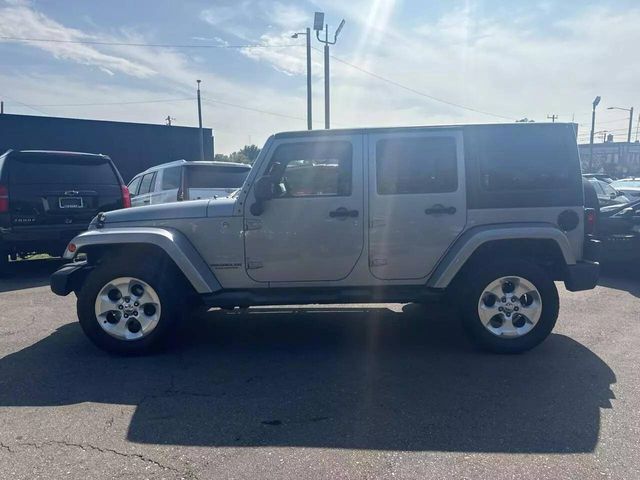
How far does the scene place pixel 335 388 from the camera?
3773mm

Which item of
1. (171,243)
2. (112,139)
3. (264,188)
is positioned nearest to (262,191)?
(264,188)

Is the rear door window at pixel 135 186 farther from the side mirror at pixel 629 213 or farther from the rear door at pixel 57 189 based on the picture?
the side mirror at pixel 629 213

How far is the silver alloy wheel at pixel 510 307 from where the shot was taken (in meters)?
4.41

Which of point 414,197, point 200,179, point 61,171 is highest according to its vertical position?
point 61,171

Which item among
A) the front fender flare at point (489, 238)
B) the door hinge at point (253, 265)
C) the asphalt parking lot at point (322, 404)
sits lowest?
the asphalt parking lot at point (322, 404)

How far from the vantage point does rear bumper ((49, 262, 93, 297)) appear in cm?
455

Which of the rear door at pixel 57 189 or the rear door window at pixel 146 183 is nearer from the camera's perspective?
the rear door at pixel 57 189

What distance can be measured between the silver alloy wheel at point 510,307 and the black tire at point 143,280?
9.12 ft

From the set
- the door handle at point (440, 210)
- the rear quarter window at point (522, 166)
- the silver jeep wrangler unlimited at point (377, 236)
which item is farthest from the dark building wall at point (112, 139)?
the rear quarter window at point (522, 166)

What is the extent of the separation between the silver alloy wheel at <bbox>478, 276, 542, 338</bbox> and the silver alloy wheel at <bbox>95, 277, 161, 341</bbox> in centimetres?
295

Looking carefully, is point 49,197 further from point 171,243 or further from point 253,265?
point 253,265

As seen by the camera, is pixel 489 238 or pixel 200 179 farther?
pixel 200 179

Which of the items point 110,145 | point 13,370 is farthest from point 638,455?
point 110,145

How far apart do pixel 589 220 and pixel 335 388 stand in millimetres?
2826
